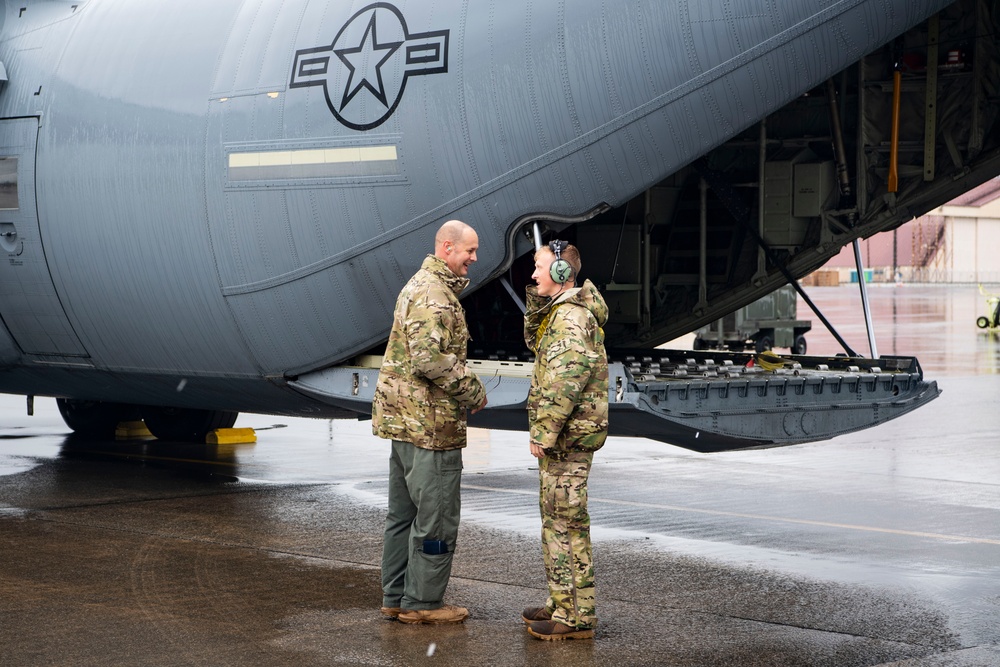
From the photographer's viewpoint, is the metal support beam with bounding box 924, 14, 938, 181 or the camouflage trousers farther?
the metal support beam with bounding box 924, 14, 938, 181

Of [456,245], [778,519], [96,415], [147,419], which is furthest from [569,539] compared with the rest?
[96,415]

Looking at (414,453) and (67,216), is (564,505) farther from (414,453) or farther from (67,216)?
(67,216)

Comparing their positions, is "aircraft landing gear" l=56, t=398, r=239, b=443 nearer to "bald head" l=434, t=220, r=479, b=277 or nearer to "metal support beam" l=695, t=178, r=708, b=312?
"metal support beam" l=695, t=178, r=708, b=312

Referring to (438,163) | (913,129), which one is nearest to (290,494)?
(438,163)

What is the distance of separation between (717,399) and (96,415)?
30.4 feet

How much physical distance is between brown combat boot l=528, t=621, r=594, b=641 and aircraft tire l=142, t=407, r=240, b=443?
28.9 ft

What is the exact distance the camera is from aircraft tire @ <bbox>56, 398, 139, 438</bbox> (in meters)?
15.8

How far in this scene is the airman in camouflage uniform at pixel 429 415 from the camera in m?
7.20

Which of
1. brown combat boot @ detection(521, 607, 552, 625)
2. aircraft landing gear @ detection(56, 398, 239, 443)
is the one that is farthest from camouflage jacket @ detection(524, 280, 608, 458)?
aircraft landing gear @ detection(56, 398, 239, 443)

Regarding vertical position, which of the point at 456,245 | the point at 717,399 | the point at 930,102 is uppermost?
the point at 930,102

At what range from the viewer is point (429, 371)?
7.15 metres

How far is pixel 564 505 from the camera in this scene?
702 centimetres

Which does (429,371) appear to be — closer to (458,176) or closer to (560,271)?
(560,271)

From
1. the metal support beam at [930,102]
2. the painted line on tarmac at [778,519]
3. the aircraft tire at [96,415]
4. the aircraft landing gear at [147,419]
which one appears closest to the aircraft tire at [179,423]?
the aircraft landing gear at [147,419]
